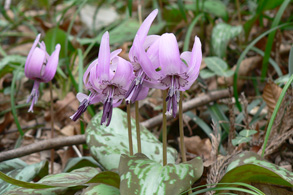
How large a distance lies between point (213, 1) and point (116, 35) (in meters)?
0.99

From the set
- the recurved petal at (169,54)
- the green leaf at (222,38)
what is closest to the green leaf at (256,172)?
the recurved petal at (169,54)

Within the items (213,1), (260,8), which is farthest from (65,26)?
(260,8)

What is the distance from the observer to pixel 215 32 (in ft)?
9.18

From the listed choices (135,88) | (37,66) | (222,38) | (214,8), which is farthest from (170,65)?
(214,8)

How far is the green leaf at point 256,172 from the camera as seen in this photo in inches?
44.9

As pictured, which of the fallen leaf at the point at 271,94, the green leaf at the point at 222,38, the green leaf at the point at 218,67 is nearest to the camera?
the fallen leaf at the point at 271,94

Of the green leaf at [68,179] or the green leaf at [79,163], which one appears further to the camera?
the green leaf at [79,163]

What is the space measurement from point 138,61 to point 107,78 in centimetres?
12

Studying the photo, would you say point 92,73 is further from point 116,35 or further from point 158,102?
point 116,35

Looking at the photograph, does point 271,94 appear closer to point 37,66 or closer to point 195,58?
point 195,58

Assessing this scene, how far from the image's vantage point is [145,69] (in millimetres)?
1098

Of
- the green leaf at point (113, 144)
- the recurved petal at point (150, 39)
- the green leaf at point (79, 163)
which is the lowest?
the green leaf at point (79, 163)

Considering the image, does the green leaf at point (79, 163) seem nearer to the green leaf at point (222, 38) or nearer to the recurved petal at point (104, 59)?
the recurved petal at point (104, 59)

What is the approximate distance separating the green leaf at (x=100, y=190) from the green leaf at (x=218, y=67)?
1271mm
